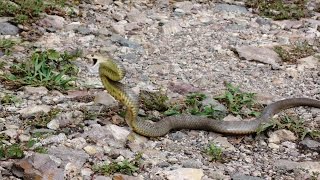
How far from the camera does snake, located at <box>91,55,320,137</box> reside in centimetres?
439

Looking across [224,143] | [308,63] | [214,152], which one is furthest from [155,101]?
[308,63]

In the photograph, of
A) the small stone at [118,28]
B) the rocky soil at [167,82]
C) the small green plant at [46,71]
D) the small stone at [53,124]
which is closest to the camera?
the rocky soil at [167,82]

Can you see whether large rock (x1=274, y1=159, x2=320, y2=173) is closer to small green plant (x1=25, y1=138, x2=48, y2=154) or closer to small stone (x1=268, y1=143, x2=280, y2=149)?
small stone (x1=268, y1=143, x2=280, y2=149)

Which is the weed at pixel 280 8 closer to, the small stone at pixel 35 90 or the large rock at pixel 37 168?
the small stone at pixel 35 90

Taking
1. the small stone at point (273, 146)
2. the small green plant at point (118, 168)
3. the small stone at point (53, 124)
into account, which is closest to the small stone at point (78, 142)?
the small stone at point (53, 124)

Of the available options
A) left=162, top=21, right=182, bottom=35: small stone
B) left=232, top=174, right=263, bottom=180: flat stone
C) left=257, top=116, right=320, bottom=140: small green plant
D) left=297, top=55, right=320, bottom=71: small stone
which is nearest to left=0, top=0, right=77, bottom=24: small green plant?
left=162, top=21, right=182, bottom=35: small stone

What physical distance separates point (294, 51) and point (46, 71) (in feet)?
8.83

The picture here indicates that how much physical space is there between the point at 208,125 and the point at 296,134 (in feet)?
2.21

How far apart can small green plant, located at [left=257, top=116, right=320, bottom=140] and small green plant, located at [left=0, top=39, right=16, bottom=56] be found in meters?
2.45

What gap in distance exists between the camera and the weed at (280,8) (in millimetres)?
7793

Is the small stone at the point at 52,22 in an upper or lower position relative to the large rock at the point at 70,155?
lower

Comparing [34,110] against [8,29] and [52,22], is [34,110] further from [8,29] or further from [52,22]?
[52,22]

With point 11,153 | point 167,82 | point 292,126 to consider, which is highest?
point 11,153

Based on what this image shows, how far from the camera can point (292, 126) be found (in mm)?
Answer: 4973
